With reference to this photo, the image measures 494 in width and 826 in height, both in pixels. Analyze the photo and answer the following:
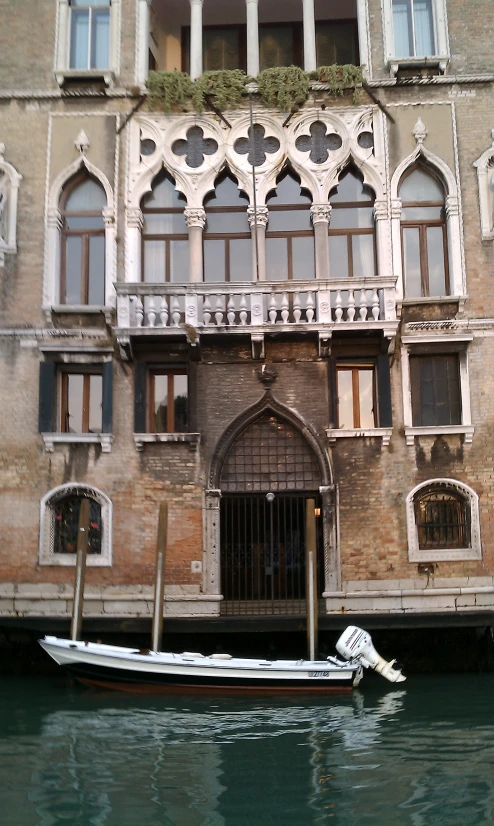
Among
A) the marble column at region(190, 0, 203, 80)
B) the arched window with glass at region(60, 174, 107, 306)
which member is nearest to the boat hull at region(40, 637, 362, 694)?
the arched window with glass at region(60, 174, 107, 306)

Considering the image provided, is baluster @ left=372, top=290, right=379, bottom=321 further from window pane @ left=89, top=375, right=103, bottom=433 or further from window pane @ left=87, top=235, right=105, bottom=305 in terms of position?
window pane @ left=89, top=375, right=103, bottom=433

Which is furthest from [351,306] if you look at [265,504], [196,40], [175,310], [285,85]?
[196,40]

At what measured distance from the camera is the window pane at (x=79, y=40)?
47.0 ft

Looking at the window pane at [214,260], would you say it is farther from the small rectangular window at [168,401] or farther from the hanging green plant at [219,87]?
the hanging green plant at [219,87]

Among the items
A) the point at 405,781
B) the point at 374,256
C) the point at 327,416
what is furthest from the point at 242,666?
the point at 374,256

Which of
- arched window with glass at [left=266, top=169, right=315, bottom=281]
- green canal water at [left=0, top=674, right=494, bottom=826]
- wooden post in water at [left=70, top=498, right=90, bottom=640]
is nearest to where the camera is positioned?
green canal water at [left=0, top=674, right=494, bottom=826]

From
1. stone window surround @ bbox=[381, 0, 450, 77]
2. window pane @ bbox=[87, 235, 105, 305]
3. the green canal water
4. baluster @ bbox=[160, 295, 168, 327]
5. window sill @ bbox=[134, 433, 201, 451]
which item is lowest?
the green canal water

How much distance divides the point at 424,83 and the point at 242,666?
9978 millimetres

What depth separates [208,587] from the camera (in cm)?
1275

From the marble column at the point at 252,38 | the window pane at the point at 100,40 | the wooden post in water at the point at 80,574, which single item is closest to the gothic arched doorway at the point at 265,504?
the wooden post in water at the point at 80,574

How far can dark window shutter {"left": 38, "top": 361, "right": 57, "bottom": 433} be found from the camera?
1312 centimetres

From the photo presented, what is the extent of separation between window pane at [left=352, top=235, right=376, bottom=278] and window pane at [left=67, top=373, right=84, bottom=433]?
16.3 feet

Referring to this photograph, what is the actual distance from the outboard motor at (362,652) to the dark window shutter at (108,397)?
4953mm

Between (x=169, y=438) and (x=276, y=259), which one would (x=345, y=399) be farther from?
(x=169, y=438)
